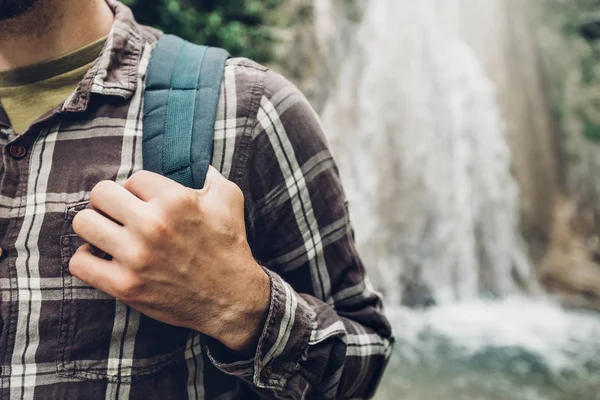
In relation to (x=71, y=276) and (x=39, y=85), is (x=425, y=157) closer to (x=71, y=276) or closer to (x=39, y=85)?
(x=39, y=85)

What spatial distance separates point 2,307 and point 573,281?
693cm

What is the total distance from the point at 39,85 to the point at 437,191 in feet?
19.5

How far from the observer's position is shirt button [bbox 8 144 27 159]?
0.96 metres

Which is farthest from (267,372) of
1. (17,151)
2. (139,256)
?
(17,151)

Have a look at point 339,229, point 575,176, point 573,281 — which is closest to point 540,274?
point 573,281

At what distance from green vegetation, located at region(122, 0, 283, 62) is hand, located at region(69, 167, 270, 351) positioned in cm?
293

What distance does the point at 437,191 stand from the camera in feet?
21.6

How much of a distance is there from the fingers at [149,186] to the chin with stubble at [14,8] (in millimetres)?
439

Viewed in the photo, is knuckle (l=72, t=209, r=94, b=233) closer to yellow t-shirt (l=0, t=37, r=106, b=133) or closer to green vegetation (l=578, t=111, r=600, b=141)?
yellow t-shirt (l=0, t=37, r=106, b=133)

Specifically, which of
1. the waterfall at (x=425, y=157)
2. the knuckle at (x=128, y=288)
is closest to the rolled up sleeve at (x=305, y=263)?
the knuckle at (x=128, y=288)

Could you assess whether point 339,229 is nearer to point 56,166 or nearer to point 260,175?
point 260,175

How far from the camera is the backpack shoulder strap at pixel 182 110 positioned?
920mm

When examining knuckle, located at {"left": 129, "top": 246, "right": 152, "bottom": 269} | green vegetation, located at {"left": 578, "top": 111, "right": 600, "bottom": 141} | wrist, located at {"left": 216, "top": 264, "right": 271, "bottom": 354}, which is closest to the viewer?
knuckle, located at {"left": 129, "top": 246, "right": 152, "bottom": 269}

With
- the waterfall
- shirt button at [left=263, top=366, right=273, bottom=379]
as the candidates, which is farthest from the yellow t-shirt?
the waterfall
